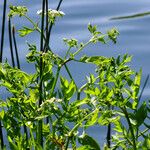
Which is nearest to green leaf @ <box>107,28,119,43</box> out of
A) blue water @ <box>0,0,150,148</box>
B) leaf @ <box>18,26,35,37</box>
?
leaf @ <box>18,26,35,37</box>

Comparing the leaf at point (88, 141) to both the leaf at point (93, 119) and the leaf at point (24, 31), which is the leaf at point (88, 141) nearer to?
the leaf at point (93, 119)

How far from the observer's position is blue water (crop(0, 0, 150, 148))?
474 centimetres

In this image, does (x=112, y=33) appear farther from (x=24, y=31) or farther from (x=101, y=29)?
(x=101, y=29)

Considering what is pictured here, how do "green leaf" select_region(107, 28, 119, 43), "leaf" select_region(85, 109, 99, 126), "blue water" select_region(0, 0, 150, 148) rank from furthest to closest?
"blue water" select_region(0, 0, 150, 148), "green leaf" select_region(107, 28, 119, 43), "leaf" select_region(85, 109, 99, 126)

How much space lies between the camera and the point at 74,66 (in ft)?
15.7

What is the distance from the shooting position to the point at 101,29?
5.49 m

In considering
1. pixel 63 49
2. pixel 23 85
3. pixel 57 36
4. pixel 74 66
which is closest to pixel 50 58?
pixel 23 85

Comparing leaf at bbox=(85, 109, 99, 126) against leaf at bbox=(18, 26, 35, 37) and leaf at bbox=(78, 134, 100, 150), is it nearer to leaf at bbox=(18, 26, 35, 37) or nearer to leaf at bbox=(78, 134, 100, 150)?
leaf at bbox=(78, 134, 100, 150)

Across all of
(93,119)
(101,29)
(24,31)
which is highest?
(24,31)

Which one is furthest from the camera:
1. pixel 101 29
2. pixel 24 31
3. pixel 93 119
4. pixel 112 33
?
pixel 101 29

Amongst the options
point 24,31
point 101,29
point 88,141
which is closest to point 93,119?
point 88,141

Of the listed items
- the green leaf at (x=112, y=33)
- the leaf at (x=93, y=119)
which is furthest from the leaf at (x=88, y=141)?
the green leaf at (x=112, y=33)

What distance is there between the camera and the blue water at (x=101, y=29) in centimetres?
474

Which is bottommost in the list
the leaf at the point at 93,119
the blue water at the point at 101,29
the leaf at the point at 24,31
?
the blue water at the point at 101,29
